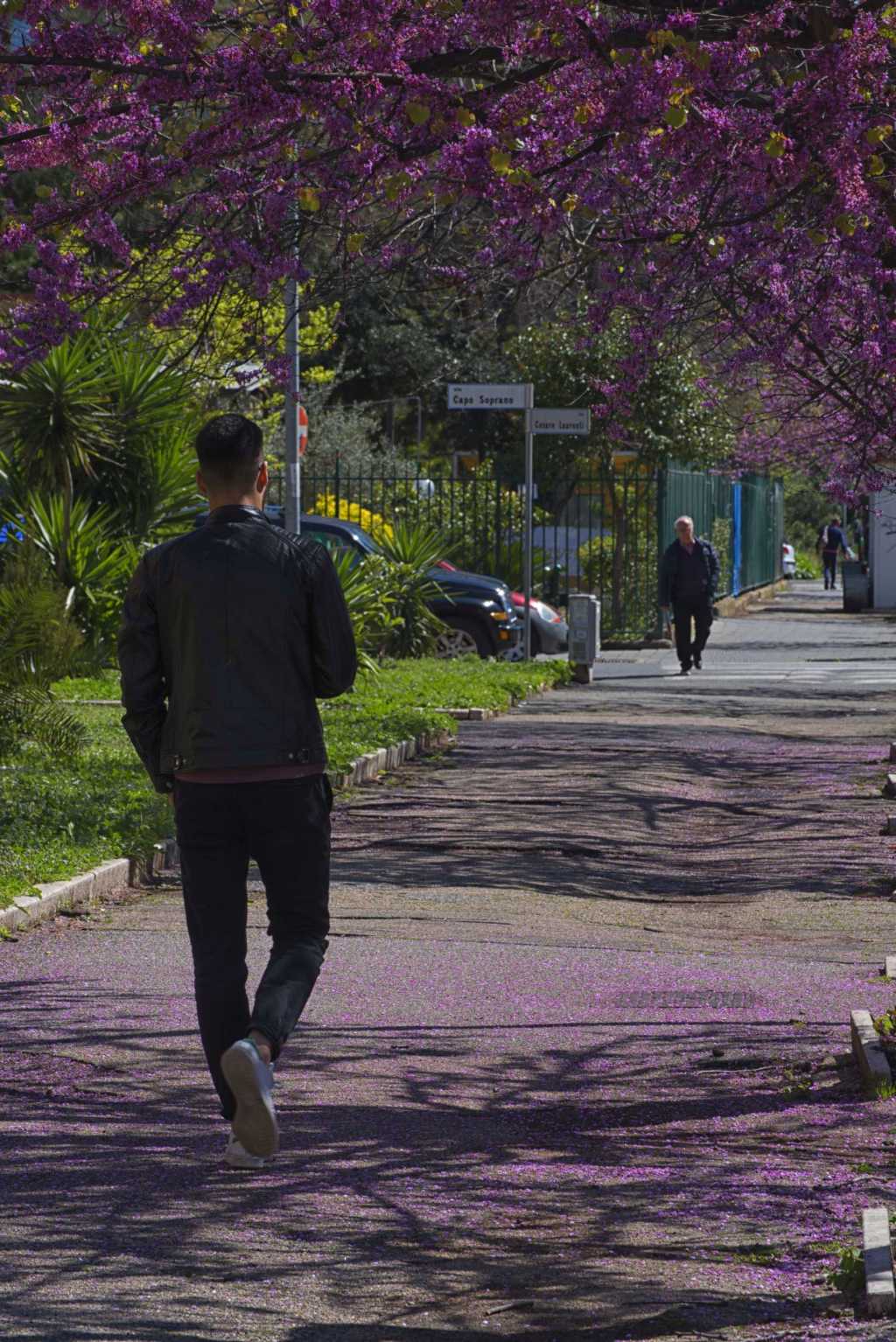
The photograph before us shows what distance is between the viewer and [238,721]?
533 cm

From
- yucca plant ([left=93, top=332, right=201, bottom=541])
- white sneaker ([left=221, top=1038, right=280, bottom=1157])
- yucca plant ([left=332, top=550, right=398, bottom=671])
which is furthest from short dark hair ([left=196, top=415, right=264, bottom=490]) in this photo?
yucca plant ([left=93, top=332, right=201, bottom=541])

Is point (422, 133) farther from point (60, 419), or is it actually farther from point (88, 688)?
point (60, 419)

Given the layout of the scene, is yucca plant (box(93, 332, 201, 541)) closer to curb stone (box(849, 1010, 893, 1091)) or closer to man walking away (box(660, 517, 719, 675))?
man walking away (box(660, 517, 719, 675))

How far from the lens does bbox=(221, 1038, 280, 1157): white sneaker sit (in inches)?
197

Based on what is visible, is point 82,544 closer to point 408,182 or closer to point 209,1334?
point 408,182

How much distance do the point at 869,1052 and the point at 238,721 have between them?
2.20 meters

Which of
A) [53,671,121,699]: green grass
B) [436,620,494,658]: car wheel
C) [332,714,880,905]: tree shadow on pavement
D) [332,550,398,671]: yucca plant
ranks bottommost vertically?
[332,714,880,905]: tree shadow on pavement

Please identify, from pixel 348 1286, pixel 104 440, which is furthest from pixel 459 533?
pixel 348 1286

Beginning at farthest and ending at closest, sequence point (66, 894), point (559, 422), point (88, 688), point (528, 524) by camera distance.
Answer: point (528, 524), point (559, 422), point (88, 688), point (66, 894)

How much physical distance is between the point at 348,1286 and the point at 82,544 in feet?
56.3

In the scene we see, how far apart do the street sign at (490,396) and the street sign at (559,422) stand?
33cm

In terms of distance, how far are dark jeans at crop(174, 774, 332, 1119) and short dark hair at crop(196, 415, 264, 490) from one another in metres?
0.79

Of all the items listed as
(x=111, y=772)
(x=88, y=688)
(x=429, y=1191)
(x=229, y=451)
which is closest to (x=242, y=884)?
(x=429, y=1191)

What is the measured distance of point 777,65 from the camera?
1052 cm
